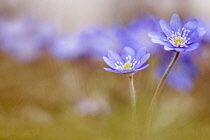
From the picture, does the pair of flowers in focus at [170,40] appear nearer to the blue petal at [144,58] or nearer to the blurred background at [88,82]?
the blue petal at [144,58]

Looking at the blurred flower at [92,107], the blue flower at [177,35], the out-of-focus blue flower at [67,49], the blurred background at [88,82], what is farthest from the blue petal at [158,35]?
the out-of-focus blue flower at [67,49]

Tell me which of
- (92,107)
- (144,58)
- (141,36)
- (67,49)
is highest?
(67,49)

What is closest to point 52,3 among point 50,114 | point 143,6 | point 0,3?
point 0,3

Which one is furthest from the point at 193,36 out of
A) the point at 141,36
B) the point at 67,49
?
the point at 67,49

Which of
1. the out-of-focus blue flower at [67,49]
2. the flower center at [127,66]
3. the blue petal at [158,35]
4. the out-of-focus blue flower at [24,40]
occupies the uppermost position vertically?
the out-of-focus blue flower at [24,40]

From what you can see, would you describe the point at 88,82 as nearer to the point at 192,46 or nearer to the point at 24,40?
the point at 24,40

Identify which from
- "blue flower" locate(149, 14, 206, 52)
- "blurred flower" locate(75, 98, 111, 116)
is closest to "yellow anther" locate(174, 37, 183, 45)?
"blue flower" locate(149, 14, 206, 52)
